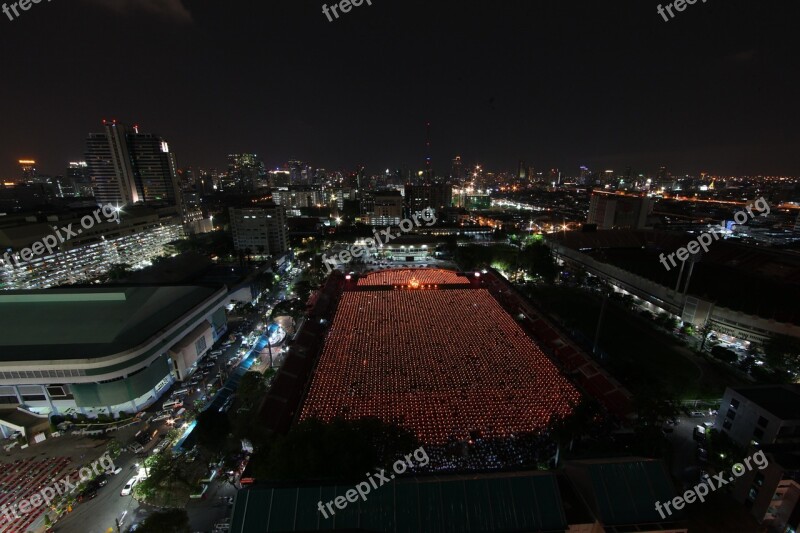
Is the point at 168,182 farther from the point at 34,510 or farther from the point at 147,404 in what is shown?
the point at 34,510

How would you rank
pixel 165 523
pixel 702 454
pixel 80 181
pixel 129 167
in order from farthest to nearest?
1. pixel 80 181
2. pixel 129 167
3. pixel 702 454
4. pixel 165 523

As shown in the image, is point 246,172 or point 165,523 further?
point 246,172

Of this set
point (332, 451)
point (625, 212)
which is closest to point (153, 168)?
point (332, 451)

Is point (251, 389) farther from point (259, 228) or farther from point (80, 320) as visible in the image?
point (259, 228)

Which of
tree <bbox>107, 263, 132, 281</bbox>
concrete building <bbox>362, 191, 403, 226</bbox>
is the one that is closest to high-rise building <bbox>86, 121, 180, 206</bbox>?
tree <bbox>107, 263, 132, 281</bbox>

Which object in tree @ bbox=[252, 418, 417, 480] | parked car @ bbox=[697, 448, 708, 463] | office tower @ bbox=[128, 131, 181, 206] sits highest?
office tower @ bbox=[128, 131, 181, 206]

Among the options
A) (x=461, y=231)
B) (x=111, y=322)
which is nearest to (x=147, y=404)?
(x=111, y=322)

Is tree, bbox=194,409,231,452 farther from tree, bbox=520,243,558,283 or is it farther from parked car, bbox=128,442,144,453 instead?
tree, bbox=520,243,558,283
